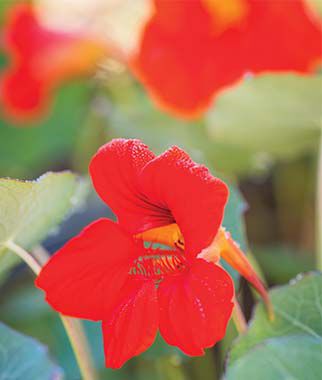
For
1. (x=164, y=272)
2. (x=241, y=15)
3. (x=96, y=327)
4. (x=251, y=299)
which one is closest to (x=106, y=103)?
(x=241, y=15)

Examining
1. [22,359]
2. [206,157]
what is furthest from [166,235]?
[206,157]

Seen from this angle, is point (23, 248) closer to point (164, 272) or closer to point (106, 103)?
point (164, 272)

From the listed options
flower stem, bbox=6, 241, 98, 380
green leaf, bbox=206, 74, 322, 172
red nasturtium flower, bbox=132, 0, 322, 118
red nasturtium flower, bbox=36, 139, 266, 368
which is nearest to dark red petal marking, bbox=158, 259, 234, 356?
red nasturtium flower, bbox=36, 139, 266, 368

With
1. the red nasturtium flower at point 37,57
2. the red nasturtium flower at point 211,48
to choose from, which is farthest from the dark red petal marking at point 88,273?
the red nasturtium flower at point 37,57

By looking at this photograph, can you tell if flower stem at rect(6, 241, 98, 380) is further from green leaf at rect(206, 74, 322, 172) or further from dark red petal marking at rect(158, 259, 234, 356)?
green leaf at rect(206, 74, 322, 172)

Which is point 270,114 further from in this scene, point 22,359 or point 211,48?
point 22,359
